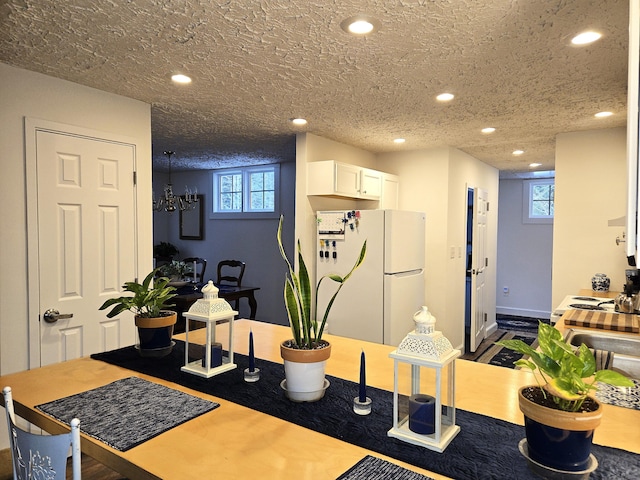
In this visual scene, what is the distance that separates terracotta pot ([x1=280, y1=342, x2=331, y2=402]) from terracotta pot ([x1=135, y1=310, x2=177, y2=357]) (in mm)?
653

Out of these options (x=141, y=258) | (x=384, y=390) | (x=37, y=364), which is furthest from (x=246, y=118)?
(x=384, y=390)

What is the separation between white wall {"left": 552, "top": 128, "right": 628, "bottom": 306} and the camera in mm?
3672

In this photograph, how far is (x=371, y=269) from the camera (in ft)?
12.8

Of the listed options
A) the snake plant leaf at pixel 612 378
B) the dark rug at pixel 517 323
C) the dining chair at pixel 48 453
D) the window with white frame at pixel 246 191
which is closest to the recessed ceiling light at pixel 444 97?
the snake plant leaf at pixel 612 378

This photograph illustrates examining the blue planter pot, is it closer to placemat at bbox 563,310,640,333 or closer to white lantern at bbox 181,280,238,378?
white lantern at bbox 181,280,238,378

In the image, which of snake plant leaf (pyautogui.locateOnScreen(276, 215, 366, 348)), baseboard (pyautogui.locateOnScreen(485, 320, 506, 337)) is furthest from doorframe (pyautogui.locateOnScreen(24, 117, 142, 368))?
baseboard (pyautogui.locateOnScreen(485, 320, 506, 337))

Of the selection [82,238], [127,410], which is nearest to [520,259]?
[82,238]

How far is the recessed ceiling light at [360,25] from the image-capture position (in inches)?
70.7

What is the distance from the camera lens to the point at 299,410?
1281mm

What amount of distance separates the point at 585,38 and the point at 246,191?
496 cm

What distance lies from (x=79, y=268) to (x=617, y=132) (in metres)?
4.26

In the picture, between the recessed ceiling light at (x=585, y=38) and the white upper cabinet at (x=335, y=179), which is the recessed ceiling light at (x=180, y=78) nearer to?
the white upper cabinet at (x=335, y=179)

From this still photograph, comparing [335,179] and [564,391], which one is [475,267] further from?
[564,391]

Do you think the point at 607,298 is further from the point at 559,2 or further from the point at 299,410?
the point at 299,410
